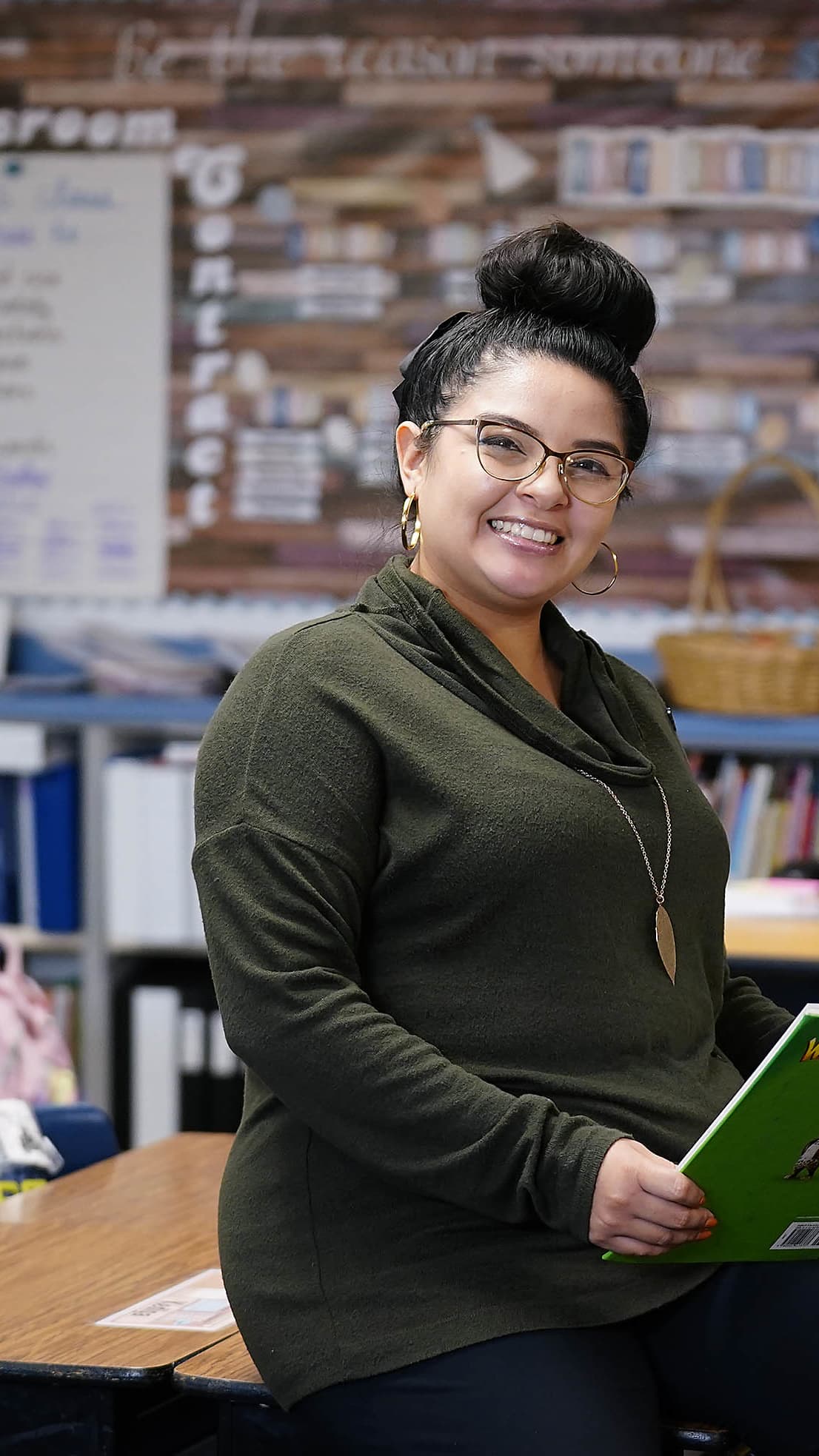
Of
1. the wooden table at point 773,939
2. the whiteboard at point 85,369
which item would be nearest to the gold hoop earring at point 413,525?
the wooden table at point 773,939

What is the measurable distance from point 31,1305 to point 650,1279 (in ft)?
1.80

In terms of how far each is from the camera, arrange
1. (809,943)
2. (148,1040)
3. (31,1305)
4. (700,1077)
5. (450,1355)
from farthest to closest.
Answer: (148,1040) → (809,943) → (31,1305) → (700,1077) → (450,1355)

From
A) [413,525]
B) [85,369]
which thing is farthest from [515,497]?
[85,369]

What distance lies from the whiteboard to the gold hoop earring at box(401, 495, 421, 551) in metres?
2.51

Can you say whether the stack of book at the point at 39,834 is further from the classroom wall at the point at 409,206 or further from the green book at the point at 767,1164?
the green book at the point at 767,1164

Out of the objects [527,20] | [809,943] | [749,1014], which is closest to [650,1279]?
[749,1014]

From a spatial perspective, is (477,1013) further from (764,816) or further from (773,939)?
(764,816)

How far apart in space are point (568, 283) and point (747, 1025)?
669 millimetres

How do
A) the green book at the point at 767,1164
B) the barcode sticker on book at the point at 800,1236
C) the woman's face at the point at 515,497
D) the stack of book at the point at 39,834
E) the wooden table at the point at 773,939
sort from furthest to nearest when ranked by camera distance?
the stack of book at the point at 39,834 → the wooden table at the point at 773,939 → the woman's face at the point at 515,497 → the barcode sticker on book at the point at 800,1236 → the green book at the point at 767,1164

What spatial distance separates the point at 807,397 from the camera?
3.86 meters

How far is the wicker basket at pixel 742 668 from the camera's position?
3480mm

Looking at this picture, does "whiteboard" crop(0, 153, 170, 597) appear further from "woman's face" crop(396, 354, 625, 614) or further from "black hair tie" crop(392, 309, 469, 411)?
"woman's face" crop(396, 354, 625, 614)

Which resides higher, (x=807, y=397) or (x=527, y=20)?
(x=527, y=20)

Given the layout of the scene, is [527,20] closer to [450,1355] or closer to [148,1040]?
[148,1040]
